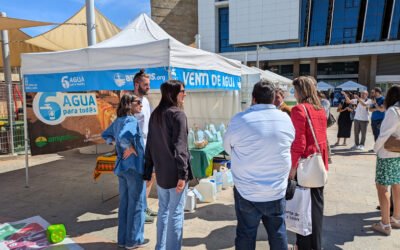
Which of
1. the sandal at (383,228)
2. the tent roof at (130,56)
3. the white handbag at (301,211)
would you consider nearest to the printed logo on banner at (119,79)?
the tent roof at (130,56)

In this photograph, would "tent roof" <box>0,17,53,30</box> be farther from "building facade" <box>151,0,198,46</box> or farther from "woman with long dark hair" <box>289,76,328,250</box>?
"building facade" <box>151,0,198,46</box>

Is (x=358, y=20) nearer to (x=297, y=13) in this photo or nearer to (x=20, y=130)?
(x=297, y=13)

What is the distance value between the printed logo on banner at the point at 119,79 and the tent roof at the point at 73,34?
290 inches

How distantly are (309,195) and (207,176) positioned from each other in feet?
8.98

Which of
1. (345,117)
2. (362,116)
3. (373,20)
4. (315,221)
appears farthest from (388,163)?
(373,20)

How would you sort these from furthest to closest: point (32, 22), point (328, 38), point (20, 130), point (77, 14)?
point (328, 38), point (77, 14), point (20, 130), point (32, 22)

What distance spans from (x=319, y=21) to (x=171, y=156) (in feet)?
154

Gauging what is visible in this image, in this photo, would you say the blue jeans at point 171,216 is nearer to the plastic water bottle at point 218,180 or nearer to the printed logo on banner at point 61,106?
the plastic water bottle at point 218,180

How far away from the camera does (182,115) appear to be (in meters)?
2.57

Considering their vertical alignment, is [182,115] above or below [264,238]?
above

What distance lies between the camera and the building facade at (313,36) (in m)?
39.4

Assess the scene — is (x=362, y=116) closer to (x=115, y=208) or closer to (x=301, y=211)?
(x=301, y=211)

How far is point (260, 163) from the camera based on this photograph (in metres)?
2.07

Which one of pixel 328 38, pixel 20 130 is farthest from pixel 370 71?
pixel 20 130
